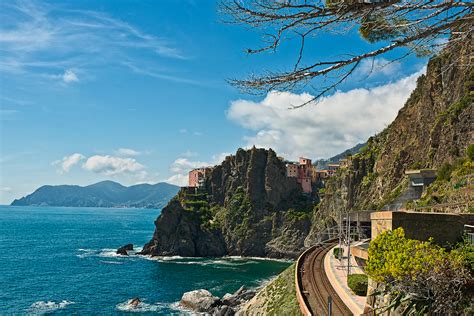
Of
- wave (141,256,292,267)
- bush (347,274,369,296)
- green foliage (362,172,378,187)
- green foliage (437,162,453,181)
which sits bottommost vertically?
wave (141,256,292,267)

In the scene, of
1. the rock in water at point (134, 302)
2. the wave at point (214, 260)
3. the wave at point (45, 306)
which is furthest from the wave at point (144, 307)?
the wave at point (214, 260)

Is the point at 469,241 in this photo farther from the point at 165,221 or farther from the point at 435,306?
the point at 165,221

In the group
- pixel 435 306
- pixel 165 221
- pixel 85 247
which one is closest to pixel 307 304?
pixel 435 306

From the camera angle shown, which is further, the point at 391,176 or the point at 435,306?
the point at 391,176

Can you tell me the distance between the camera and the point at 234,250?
93.4 m

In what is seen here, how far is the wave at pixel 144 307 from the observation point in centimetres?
4675

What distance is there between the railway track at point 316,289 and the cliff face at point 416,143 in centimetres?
597

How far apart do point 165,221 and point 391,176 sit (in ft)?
165

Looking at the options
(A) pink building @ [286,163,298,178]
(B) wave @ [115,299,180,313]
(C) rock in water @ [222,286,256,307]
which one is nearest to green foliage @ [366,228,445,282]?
(C) rock in water @ [222,286,256,307]

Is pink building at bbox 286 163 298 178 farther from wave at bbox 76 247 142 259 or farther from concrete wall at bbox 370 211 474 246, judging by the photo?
concrete wall at bbox 370 211 474 246

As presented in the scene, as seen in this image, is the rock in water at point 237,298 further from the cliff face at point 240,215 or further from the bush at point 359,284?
the cliff face at point 240,215

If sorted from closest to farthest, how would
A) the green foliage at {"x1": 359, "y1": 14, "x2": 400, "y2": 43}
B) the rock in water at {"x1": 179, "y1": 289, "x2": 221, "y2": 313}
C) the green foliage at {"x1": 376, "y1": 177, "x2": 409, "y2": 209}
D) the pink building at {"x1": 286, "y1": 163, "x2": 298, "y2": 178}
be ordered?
1. the green foliage at {"x1": 359, "y1": 14, "x2": 400, "y2": 43}
2. the rock in water at {"x1": 179, "y1": 289, "x2": 221, "y2": 313}
3. the green foliage at {"x1": 376, "y1": 177, "x2": 409, "y2": 209}
4. the pink building at {"x1": 286, "y1": 163, "x2": 298, "y2": 178}

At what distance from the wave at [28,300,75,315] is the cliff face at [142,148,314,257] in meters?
39.2

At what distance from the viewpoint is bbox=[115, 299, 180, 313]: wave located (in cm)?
4675
